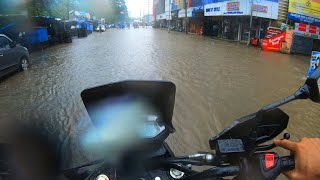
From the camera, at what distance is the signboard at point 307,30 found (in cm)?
1934

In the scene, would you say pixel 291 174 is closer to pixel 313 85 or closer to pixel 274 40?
pixel 313 85

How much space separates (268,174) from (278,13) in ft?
82.3

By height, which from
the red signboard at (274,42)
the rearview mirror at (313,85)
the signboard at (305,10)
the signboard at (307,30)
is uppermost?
the signboard at (305,10)

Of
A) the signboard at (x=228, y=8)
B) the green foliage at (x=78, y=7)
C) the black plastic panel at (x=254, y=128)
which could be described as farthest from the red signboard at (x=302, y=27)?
the black plastic panel at (x=254, y=128)

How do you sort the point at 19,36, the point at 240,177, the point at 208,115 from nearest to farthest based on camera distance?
the point at 240,177
the point at 208,115
the point at 19,36

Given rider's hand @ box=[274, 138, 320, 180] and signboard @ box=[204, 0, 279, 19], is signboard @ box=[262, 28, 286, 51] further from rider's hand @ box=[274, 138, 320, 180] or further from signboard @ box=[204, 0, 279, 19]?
rider's hand @ box=[274, 138, 320, 180]

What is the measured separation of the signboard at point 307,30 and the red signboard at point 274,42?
0.93m

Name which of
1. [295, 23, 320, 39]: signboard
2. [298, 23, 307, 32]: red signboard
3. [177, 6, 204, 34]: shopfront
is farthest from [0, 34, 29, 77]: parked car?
[177, 6, 204, 34]: shopfront

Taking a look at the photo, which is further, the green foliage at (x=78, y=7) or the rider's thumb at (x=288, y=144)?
the green foliage at (x=78, y=7)

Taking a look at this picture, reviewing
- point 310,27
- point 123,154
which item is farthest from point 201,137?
point 310,27

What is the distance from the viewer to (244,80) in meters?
10.2

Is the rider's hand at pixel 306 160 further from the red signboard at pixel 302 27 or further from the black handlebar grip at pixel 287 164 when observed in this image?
the red signboard at pixel 302 27

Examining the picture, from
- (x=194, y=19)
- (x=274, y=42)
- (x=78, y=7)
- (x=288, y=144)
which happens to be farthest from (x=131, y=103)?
(x=78, y=7)

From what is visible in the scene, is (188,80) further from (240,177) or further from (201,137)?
(240,177)
